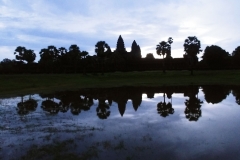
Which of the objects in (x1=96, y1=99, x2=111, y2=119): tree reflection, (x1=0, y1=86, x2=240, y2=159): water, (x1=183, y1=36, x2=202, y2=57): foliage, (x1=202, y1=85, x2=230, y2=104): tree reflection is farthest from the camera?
(x1=183, y1=36, x2=202, y2=57): foliage

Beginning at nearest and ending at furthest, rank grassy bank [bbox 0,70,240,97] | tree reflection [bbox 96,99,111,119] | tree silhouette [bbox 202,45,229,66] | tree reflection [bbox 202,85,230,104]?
tree reflection [bbox 96,99,111,119] → tree reflection [bbox 202,85,230,104] → grassy bank [bbox 0,70,240,97] → tree silhouette [bbox 202,45,229,66]

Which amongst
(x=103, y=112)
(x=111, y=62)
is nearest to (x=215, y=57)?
(x=111, y=62)

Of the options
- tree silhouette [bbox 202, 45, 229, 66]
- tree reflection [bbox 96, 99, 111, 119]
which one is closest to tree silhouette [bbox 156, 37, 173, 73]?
tree silhouette [bbox 202, 45, 229, 66]

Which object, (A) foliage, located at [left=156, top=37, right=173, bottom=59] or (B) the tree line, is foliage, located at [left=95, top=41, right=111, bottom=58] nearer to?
(B) the tree line

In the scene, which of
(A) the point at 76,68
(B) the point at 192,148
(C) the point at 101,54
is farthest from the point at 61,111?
(A) the point at 76,68

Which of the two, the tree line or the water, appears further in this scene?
the tree line

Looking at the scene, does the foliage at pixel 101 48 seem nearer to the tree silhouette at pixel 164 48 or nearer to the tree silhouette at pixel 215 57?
the tree silhouette at pixel 164 48

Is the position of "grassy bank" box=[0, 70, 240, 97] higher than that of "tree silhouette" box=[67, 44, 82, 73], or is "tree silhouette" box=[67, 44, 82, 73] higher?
"tree silhouette" box=[67, 44, 82, 73]

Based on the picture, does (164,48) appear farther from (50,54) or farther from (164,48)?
(50,54)

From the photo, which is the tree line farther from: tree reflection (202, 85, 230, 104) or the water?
the water

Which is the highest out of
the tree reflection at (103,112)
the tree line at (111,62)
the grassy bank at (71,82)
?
the tree line at (111,62)

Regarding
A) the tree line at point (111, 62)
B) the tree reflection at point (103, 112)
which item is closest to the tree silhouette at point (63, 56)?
the tree line at point (111, 62)

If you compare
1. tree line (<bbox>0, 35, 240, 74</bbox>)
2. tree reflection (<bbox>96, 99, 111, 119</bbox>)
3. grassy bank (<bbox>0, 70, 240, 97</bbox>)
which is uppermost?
tree line (<bbox>0, 35, 240, 74</bbox>)

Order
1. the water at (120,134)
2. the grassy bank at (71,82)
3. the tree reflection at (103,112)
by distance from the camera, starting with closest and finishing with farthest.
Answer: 1. the water at (120,134)
2. the tree reflection at (103,112)
3. the grassy bank at (71,82)
